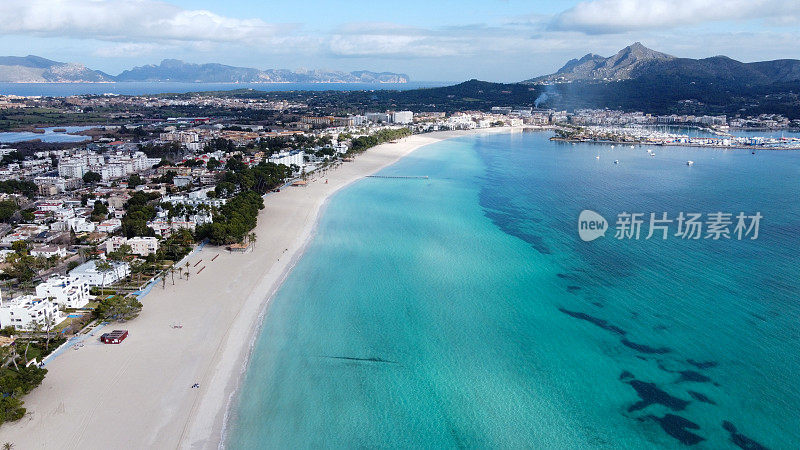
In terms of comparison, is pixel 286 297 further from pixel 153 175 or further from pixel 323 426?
pixel 153 175

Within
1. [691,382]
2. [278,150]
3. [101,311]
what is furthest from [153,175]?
[691,382]

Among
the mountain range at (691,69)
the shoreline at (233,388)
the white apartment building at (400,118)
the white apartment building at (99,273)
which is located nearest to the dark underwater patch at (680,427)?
the shoreline at (233,388)

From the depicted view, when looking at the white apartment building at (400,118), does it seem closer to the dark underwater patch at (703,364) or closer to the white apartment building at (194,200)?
the white apartment building at (194,200)

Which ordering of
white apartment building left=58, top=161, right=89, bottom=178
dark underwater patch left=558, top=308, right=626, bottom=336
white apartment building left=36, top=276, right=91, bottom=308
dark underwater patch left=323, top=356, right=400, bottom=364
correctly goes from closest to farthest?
dark underwater patch left=323, top=356, right=400, bottom=364
dark underwater patch left=558, top=308, right=626, bottom=336
white apartment building left=36, top=276, right=91, bottom=308
white apartment building left=58, top=161, right=89, bottom=178

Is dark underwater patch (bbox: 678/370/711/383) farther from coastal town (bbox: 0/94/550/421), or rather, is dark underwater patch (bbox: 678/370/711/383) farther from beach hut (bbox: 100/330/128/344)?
coastal town (bbox: 0/94/550/421)

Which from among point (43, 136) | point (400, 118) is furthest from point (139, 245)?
point (400, 118)

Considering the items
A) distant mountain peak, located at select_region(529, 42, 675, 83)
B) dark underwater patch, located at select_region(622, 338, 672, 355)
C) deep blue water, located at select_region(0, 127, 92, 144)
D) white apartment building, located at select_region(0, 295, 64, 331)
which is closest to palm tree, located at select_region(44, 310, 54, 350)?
white apartment building, located at select_region(0, 295, 64, 331)
